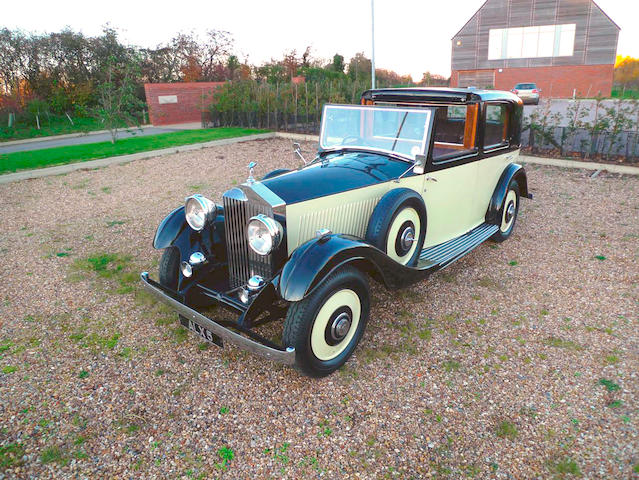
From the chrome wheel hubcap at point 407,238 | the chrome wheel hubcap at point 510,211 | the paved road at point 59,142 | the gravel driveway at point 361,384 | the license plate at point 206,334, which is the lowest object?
the gravel driveway at point 361,384

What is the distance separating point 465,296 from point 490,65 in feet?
107

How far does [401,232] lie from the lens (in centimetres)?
384

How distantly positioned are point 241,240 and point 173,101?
22399 mm

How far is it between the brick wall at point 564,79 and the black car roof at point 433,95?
2933 centimetres

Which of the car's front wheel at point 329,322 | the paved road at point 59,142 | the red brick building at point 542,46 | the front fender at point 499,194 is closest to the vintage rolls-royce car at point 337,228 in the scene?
the car's front wheel at point 329,322

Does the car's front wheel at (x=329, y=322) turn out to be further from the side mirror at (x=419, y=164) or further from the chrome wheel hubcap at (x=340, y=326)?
the side mirror at (x=419, y=164)

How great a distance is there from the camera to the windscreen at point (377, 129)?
410 cm

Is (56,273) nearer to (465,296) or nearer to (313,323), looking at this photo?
(313,323)

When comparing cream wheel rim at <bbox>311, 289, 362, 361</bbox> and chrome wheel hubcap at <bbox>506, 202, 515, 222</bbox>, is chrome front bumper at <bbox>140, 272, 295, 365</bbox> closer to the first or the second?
cream wheel rim at <bbox>311, 289, 362, 361</bbox>

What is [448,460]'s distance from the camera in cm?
257

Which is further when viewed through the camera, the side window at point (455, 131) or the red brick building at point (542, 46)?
the red brick building at point (542, 46)

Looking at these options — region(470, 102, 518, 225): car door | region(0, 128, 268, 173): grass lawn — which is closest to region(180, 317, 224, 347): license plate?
region(470, 102, 518, 225): car door

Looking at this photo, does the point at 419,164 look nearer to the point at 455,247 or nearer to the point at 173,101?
the point at 455,247

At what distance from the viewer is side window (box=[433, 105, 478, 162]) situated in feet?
15.7
